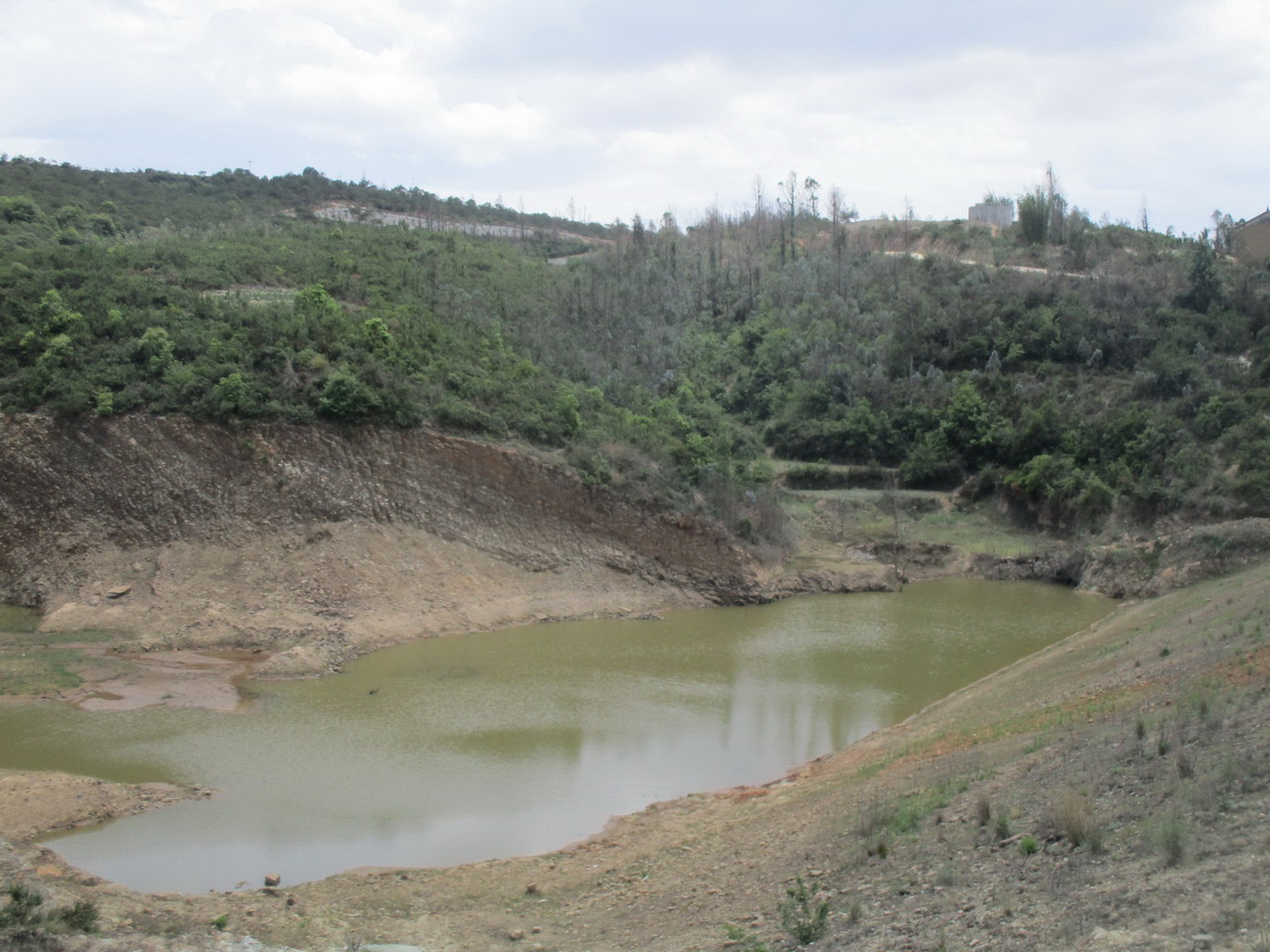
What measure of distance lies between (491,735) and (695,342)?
3776 cm

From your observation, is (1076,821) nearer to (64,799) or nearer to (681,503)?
(64,799)

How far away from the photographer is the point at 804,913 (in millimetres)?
10695

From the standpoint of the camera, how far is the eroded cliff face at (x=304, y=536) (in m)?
29.6

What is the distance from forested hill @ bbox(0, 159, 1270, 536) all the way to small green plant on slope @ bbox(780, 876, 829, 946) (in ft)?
79.2

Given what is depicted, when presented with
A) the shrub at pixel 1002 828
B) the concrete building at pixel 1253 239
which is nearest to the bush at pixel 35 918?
the shrub at pixel 1002 828

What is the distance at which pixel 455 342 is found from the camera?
39094 mm

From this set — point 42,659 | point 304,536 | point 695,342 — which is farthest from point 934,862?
point 695,342

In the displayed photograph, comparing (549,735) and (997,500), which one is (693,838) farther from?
(997,500)

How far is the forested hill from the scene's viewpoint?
34.3 metres

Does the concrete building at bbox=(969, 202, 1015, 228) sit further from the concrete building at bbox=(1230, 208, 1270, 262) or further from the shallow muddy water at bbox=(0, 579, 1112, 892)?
the shallow muddy water at bbox=(0, 579, 1112, 892)

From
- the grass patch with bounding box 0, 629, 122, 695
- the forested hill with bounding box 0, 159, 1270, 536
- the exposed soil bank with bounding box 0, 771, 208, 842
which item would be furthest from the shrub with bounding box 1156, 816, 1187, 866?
the forested hill with bounding box 0, 159, 1270, 536

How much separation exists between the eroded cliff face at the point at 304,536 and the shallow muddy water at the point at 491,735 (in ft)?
6.83

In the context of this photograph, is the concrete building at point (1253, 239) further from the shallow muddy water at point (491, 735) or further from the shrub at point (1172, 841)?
the shrub at point (1172, 841)

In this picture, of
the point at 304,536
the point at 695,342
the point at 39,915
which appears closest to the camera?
the point at 39,915
